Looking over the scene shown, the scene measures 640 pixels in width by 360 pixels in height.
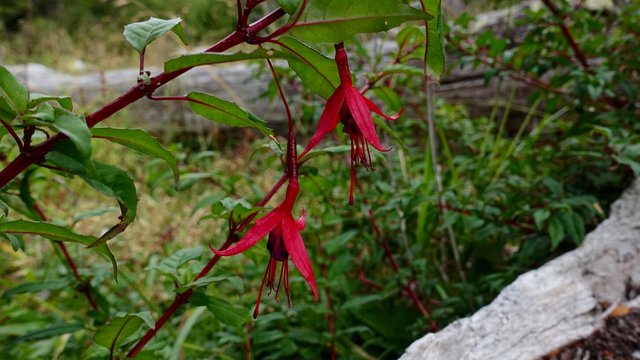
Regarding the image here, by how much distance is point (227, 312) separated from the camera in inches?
24.4

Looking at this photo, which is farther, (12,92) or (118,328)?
(118,328)

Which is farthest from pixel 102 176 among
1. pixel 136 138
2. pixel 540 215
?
pixel 540 215

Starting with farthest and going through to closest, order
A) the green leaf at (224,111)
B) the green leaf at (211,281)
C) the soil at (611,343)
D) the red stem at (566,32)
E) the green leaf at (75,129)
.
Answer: the red stem at (566,32) → the soil at (611,343) → the green leaf at (211,281) → the green leaf at (224,111) → the green leaf at (75,129)

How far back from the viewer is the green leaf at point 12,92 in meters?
0.38

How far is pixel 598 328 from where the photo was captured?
2.24 feet

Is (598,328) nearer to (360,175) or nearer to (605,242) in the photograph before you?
(605,242)

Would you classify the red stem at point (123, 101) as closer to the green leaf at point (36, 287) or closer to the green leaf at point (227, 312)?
the green leaf at point (227, 312)

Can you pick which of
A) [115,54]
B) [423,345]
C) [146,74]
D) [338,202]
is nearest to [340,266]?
[338,202]

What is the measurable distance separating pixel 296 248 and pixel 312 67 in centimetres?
13

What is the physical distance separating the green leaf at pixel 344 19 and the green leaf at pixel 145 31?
0.10m

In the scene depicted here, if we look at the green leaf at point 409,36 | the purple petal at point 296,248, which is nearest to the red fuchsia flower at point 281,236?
the purple petal at point 296,248

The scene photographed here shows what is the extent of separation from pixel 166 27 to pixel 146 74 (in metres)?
0.05

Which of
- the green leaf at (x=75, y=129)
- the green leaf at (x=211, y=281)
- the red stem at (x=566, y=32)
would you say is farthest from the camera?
the red stem at (x=566, y=32)

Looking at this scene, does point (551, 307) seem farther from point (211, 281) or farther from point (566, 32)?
point (566, 32)
